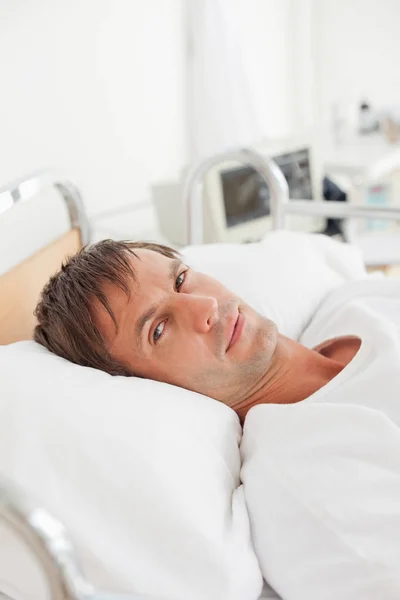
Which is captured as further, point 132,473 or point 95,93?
point 95,93

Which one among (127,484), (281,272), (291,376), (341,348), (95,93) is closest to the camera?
(127,484)

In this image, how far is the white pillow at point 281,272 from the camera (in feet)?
4.69

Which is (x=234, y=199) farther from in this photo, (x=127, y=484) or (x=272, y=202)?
(x=127, y=484)

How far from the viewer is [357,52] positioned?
12.5ft

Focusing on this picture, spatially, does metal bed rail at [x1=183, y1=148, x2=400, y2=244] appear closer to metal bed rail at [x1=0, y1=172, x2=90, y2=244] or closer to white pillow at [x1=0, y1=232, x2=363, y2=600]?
metal bed rail at [x1=0, y1=172, x2=90, y2=244]

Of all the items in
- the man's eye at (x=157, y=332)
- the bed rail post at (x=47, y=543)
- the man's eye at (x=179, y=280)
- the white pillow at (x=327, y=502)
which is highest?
the bed rail post at (x=47, y=543)

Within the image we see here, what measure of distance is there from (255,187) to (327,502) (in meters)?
1.59

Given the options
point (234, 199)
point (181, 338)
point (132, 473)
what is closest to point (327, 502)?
point (132, 473)

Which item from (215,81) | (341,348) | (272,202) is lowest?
(341,348)

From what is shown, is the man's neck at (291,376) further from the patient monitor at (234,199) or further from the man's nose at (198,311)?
the patient monitor at (234,199)

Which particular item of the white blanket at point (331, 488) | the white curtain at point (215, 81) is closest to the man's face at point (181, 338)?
the white blanket at point (331, 488)

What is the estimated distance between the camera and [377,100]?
389 cm

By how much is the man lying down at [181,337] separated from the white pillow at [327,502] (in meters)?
0.13

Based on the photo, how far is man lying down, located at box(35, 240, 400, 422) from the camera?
108 cm
